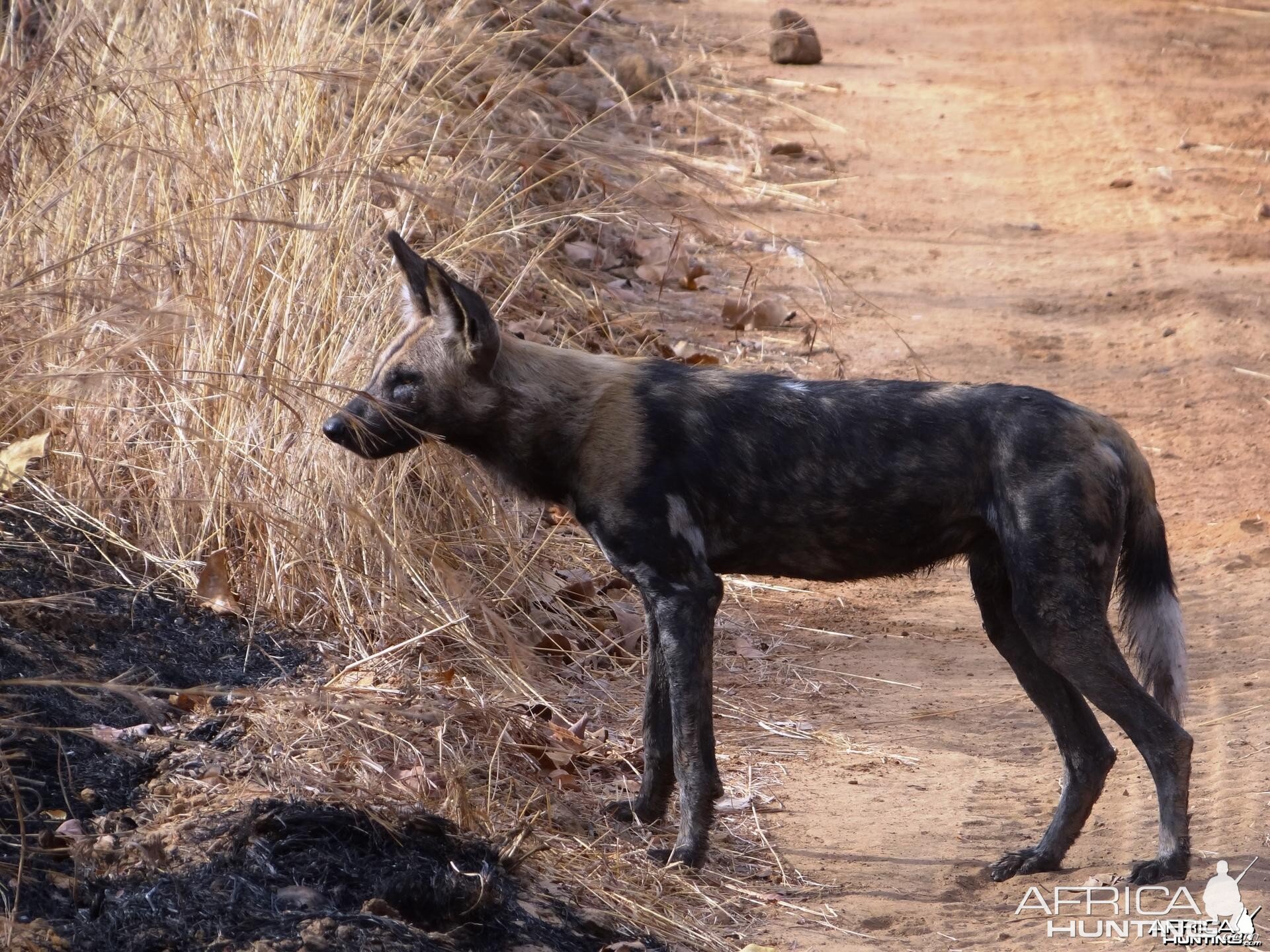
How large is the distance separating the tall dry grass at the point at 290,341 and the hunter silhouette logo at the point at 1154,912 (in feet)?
2.92

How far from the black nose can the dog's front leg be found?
0.94 metres

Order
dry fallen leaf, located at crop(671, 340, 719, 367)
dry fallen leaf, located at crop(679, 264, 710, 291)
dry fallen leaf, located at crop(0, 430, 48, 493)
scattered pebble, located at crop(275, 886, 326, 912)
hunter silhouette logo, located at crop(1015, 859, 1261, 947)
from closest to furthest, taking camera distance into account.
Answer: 1. scattered pebble, located at crop(275, 886, 326, 912)
2. dry fallen leaf, located at crop(0, 430, 48, 493)
3. hunter silhouette logo, located at crop(1015, 859, 1261, 947)
4. dry fallen leaf, located at crop(671, 340, 719, 367)
5. dry fallen leaf, located at crop(679, 264, 710, 291)

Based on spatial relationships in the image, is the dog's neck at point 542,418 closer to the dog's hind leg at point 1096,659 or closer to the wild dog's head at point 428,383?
the wild dog's head at point 428,383

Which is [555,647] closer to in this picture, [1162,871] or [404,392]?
[404,392]

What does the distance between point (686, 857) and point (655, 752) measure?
0.41 meters

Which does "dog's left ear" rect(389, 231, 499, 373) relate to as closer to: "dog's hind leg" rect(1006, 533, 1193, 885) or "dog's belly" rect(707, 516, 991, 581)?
"dog's belly" rect(707, 516, 991, 581)

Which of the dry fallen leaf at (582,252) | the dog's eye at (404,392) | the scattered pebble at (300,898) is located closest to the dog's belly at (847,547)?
the dog's eye at (404,392)

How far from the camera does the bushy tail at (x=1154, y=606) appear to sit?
4082 mm

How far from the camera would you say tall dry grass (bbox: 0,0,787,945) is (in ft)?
14.1

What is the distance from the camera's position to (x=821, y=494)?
13.5 ft

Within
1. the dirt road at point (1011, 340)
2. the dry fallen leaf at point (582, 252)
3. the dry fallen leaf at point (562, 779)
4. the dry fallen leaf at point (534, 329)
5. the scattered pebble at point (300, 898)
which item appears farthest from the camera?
the dry fallen leaf at point (582, 252)

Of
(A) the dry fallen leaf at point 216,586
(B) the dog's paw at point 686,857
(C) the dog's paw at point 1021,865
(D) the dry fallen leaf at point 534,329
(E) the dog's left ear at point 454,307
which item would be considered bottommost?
(C) the dog's paw at point 1021,865

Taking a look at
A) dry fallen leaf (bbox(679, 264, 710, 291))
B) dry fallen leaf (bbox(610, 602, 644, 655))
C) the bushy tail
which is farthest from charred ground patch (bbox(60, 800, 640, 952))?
dry fallen leaf (bbox(679, 264, 710, 291))

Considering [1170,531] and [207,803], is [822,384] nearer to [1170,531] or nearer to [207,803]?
[207,803]
